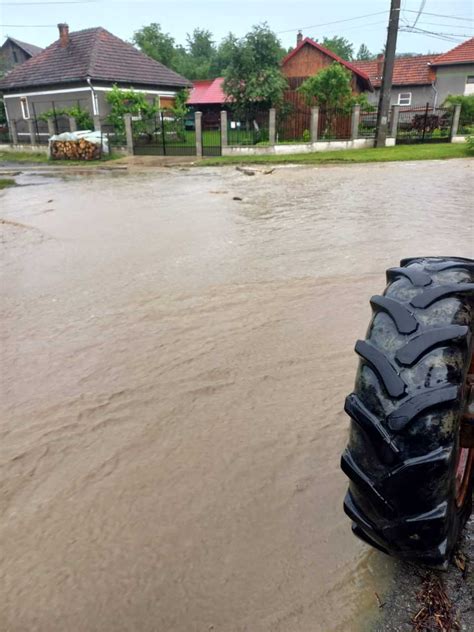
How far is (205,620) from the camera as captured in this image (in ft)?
6.59

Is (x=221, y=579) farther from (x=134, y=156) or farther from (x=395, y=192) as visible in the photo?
(x=134, y=156)

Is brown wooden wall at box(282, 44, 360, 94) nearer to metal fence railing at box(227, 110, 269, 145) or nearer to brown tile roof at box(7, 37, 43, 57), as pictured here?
metal fence railing at box(227, 110, 269, 145)

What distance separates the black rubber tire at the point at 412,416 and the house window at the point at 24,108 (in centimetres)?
3393

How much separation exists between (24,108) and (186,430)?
109 feet

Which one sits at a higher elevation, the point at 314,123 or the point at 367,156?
the point at 314,123

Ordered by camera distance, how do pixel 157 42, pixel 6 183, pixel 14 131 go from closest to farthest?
pixel 6 183, pixel 14 131, pixel 157 42

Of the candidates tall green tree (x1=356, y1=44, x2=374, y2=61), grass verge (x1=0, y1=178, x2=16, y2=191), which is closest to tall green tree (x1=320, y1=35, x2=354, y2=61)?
tall green tree (x1=356, y1=44, x2=374, y2=61)

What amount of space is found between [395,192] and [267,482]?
9953 mm

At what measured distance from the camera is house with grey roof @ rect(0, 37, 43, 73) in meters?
48.2

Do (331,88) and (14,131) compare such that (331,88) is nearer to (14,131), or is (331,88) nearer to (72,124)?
(72,124)

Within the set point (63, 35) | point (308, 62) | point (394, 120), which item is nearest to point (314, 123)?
point (394, 120)

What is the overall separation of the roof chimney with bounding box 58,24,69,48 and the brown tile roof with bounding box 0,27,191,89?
28cm

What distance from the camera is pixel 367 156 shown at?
19.3 meters

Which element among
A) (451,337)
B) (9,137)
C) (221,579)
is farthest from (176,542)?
(9,137)
